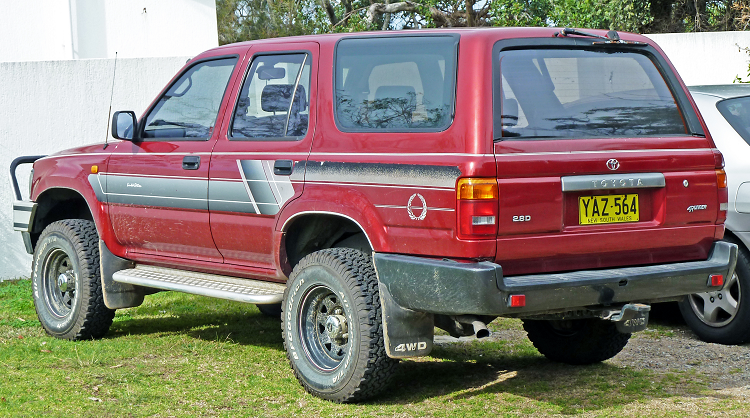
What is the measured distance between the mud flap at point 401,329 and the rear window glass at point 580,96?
3.26ft

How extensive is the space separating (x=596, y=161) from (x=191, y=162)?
2.48 metres

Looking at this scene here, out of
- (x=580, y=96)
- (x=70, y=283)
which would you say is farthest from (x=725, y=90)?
(x=70, y=283)

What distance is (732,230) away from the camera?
238 inches

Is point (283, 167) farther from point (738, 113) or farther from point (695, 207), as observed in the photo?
point (738, 113)

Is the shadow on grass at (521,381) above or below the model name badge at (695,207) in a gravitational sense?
below

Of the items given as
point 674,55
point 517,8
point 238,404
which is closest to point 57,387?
point 238,404

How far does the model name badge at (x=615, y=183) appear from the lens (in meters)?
4.29

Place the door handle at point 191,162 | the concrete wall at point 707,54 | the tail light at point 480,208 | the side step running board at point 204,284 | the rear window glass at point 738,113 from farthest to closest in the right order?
1. the concrete wall at point 707,54
2. the rear window glass at point 738,113
3. the door handle at point 191,162
4. the side step running board at point 204,284
5. the tail light at point 480,208

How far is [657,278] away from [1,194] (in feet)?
23.0

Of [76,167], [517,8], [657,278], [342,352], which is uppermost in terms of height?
[517,8]

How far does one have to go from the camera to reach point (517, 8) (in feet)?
65.5

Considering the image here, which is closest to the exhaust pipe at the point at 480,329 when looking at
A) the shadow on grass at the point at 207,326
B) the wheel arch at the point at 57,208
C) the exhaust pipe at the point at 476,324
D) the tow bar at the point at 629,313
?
the exhaust pipe at the point at 476,324

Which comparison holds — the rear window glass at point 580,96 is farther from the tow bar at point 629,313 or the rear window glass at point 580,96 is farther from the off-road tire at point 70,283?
the off-road tire at point 70,283

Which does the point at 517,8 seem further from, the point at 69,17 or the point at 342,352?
the point at 342,352
